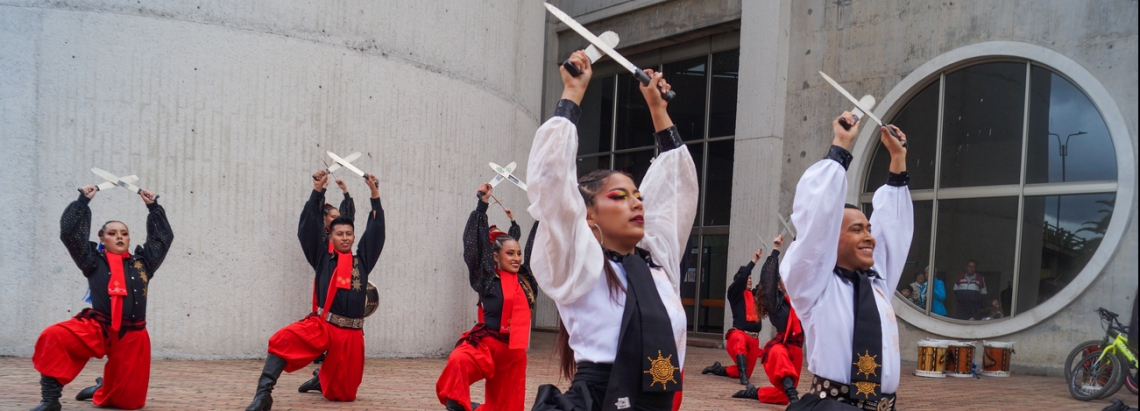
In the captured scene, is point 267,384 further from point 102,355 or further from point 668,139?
point 668,139

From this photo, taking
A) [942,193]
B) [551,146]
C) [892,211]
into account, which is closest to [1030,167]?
[942,193]

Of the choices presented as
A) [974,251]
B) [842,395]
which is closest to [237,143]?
[842,395]

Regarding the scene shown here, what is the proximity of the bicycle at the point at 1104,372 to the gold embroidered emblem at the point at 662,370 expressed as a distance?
831cm

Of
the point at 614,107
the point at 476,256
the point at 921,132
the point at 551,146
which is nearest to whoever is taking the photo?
the point at 551,146

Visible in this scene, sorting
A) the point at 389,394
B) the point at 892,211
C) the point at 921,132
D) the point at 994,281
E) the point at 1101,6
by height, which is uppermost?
the point at 1101,6

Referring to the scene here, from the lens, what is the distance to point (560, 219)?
2.84m

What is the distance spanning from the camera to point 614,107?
65.2 feet

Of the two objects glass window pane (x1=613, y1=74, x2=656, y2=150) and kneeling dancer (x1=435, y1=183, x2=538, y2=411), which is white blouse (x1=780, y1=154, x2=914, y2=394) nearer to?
kneeling dancer (x1=435, y1=183, x2=538, y2=411)

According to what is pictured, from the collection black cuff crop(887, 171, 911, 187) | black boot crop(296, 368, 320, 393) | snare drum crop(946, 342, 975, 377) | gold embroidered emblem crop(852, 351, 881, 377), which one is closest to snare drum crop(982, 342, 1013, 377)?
snare drum crop(946, 342, 975, 377)

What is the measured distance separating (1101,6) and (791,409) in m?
10.5

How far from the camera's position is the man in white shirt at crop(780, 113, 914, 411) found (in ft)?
10.7

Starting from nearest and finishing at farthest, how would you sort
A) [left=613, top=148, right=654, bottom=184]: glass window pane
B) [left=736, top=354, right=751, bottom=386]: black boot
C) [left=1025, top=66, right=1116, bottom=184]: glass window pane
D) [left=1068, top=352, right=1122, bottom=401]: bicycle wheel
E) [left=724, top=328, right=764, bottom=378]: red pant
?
1. [left=1068, top=352, right=1122, bottom=401]: bicycle wheel
2. [left=736, top=354, right=751, bottom=386]: black boot
3. [left=724, top=328, right=764, bottom=378]: red pant
4. [left=1025, top=66, right=1116, bottom=184]: glass window pane
5. [left=613, top=148, right=654, bottom=184]: glass window pane

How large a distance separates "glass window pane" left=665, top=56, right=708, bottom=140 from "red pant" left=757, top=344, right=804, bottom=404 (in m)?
9.29

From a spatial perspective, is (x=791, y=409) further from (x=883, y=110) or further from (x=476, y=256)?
(x=883, y=110)
